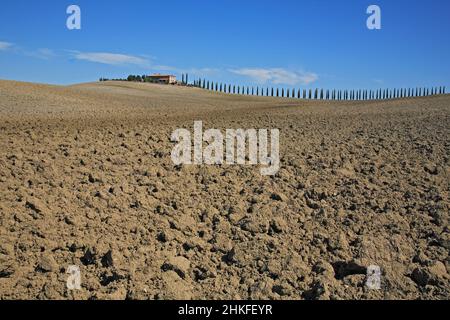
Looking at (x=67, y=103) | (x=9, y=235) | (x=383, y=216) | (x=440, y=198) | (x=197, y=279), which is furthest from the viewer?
(x=67, y=103)

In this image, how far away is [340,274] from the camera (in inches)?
187

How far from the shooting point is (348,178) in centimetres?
718

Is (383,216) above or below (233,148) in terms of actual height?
below

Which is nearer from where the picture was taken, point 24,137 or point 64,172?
point 64,172

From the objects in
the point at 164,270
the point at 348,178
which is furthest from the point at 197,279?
the point at 348,178

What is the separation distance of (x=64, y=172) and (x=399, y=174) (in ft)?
17.4

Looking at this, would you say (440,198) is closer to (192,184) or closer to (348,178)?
(348,178)

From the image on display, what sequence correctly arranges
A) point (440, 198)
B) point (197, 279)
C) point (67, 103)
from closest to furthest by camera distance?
point (197, 279)
point (440, 198)
point (67, 103)

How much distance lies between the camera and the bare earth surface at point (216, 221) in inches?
175

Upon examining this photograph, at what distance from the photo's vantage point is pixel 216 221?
18.5 feet

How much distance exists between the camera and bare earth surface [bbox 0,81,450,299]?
4438 millimetres
